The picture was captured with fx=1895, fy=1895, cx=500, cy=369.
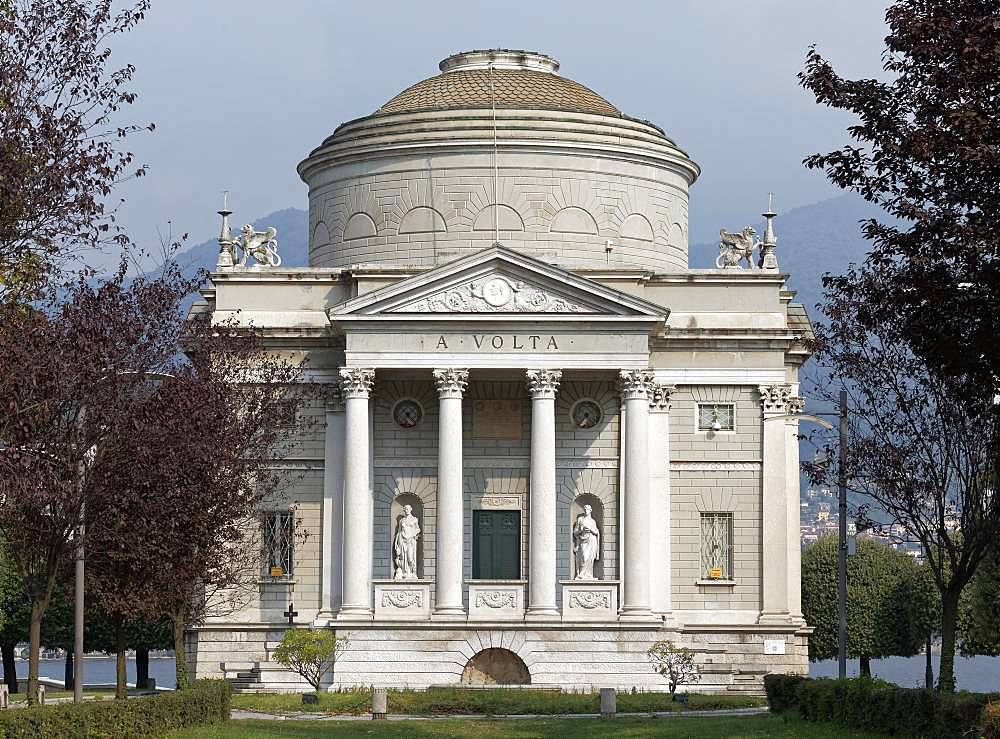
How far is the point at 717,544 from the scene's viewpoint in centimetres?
5984

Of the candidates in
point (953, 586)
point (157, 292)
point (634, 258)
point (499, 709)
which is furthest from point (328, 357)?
point (953, 586)

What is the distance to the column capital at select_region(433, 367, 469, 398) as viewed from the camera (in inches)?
2213

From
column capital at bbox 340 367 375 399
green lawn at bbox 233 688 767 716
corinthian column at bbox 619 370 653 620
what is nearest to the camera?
green lawn at bbox 233 688 767 716

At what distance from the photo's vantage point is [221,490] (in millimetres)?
45594

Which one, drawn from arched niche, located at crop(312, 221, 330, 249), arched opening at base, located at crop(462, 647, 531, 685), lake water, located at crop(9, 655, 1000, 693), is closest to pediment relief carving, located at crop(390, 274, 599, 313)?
arched opening at base, located at crop(462, 647, 531, 685)

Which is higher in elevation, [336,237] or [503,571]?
[336,237]

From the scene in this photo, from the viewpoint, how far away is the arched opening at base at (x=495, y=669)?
181 ft

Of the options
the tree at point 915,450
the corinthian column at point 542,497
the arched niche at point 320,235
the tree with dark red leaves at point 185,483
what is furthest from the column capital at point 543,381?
the tree at point 915,450

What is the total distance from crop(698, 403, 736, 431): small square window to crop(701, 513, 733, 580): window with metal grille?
2755mm

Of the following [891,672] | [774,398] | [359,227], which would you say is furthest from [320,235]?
[891,672]

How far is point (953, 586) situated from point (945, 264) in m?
16.3

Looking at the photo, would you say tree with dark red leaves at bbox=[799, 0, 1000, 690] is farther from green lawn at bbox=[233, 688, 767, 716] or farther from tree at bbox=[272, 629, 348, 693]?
tree at bbox=[272, 629, 348, 693]

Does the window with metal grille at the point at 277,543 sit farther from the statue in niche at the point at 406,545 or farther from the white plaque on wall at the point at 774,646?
the white plaque on wall at the point at 774,646

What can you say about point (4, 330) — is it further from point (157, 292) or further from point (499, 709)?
point (499, 709)
